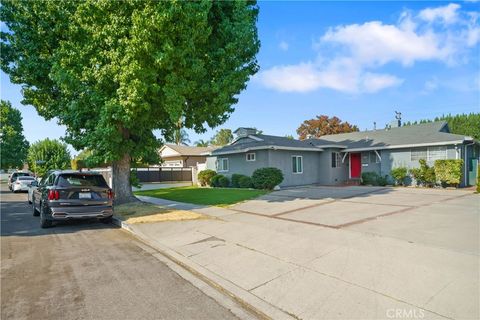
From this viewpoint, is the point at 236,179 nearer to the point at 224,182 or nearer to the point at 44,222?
the point at 224,182

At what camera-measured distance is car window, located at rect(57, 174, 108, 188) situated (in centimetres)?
935

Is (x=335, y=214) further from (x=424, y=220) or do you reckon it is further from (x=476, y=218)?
(x=476, y=218)

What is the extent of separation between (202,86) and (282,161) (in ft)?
37.1

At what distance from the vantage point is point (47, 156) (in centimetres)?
4381

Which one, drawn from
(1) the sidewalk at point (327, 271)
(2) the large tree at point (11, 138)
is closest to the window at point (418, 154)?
(1) the sidewalk at point (327, 271)

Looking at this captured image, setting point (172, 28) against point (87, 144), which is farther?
point (87, 144)

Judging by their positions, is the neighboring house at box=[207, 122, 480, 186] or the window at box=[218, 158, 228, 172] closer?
the neighboring house at box=[207, 122, 480, 186]

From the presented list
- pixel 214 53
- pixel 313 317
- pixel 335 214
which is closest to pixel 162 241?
pixel 313 317

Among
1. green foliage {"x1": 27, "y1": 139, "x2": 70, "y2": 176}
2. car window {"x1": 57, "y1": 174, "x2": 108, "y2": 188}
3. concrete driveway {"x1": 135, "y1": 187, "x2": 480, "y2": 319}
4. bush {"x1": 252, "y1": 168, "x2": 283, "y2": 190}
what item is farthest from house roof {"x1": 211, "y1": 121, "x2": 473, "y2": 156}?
green foliage {"x1": 27, "y1": 139, "x2": 70, "y2": 176}

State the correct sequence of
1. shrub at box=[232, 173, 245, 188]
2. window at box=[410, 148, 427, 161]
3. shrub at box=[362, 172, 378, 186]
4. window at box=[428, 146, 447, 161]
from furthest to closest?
shrub at box=[362, 172, 378, 186] < shrub at box=[232, 173, 245, 188] < window at box=[410, 148, 427, 161] < window at box=[428, 146, 447, 161]

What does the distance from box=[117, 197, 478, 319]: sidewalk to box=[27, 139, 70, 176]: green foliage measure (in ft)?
137

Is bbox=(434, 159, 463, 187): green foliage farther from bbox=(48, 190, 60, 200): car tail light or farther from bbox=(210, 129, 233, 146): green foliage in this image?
bbox=(210, 129, 233, 146): green foliage

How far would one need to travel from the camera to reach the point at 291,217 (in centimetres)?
992

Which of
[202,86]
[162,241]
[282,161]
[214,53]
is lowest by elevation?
[162,241]
